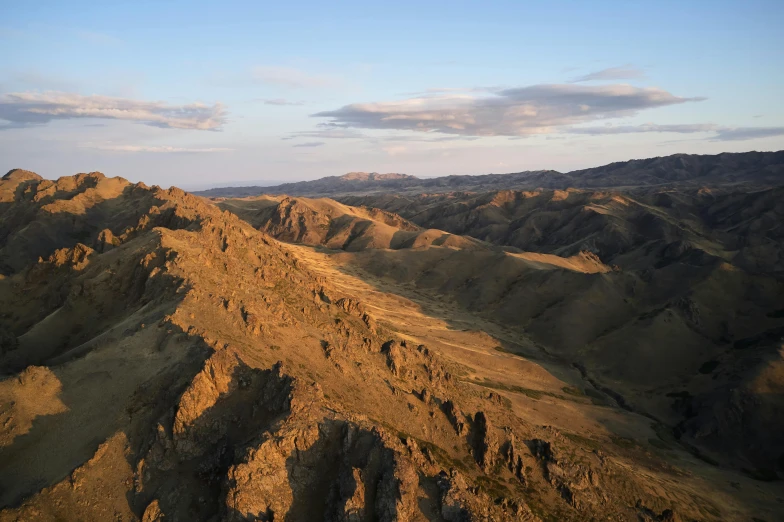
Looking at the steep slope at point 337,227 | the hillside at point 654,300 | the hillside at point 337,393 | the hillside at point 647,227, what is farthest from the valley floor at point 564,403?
the hillside at point 647,227

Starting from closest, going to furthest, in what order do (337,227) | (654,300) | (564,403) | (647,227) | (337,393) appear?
(337,393) → (564,403) → (654,300) → (647,227) → (337,227)

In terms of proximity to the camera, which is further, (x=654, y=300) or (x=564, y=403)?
A: (x=654, y=300)

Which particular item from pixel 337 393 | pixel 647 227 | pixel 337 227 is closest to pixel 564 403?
pixel 337 393

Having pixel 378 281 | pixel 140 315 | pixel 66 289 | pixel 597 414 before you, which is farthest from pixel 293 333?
pixel 378 281

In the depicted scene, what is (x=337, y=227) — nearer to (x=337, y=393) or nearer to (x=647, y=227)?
(x=647, y=227)

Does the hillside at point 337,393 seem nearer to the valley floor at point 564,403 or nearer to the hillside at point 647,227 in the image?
the valley floor at point 564,403

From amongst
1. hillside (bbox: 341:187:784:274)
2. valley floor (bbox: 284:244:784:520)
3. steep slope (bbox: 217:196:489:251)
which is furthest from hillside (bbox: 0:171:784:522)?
steep slope (bbox: 217:196:489:251)

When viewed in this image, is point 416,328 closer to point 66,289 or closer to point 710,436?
point 710,436
